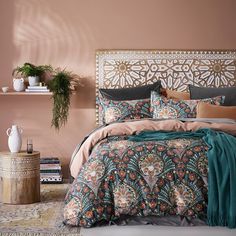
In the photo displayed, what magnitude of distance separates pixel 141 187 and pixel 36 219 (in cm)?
93

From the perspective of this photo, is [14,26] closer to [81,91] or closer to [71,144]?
Result: [81,91]

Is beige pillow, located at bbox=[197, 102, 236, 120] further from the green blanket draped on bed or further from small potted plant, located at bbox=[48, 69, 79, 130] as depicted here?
small potted plant, located at bbox=[48, 69, 79, 130]

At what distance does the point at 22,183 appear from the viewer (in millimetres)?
4508

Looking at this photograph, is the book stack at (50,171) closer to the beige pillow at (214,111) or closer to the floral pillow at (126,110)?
the floral pillow at (126,110)

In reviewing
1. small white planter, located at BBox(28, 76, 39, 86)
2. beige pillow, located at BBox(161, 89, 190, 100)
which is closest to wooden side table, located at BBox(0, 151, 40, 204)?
small white planter, located at BBox(28, 76, 39, 86)

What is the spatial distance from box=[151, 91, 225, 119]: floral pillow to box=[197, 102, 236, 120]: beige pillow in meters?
0.13

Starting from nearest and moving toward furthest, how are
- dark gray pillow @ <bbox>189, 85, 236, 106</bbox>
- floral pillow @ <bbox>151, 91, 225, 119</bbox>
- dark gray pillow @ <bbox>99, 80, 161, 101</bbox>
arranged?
floral pillow @ <bbox>151, 91, 225, 119</bbox> < dark gray pillow @ <bbox>189, 85, 236, 106</bbox> < dark gray pillow @ <bbox>99, 80, 161, 101</bbox>

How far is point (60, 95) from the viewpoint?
5.90 m

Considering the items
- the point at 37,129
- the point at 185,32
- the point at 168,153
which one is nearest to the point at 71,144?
the point at 37,129

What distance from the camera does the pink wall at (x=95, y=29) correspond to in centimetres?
611

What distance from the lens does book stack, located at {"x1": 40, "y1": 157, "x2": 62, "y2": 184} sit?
578 centimetres

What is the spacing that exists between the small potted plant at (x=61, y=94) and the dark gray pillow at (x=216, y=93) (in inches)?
56.9

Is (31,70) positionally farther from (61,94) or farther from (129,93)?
(129,93)

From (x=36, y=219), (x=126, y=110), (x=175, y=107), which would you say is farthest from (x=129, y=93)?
(x=36, y=219)
